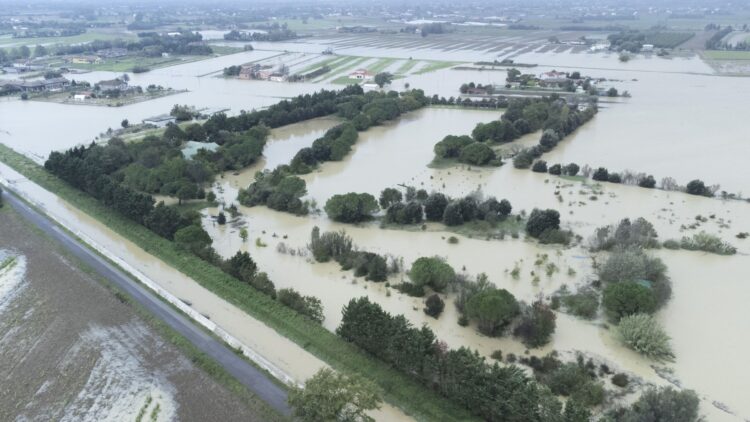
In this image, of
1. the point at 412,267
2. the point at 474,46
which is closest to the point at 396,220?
the point at 412,267

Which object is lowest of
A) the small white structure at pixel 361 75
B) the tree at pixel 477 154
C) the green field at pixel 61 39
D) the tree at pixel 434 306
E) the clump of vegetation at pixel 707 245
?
the tree at pixel 434 306

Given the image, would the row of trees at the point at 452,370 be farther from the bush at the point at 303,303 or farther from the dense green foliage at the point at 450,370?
the bush at the point at 303,303

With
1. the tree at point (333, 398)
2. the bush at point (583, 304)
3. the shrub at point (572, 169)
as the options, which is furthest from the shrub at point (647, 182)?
the tree at point (333, 398)

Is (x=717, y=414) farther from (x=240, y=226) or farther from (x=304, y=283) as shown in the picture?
(x=240, y=226)

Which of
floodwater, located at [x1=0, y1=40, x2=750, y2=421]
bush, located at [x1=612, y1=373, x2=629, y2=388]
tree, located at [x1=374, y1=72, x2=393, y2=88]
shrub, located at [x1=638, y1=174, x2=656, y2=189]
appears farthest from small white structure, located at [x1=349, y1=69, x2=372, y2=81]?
bush, located at [x1=612, y1=373, x2=629, y2=388]

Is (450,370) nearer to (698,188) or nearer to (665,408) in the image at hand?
(665,408)

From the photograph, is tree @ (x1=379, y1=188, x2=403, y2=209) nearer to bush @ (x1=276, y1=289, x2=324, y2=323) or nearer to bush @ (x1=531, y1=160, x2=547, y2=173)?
bush @ (x1=276, y1=289, x2=324, y2=323)

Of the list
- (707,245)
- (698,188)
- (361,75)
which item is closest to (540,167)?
(698,188)
